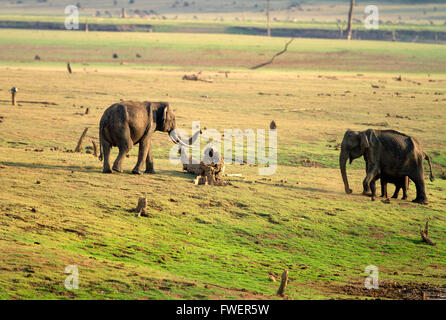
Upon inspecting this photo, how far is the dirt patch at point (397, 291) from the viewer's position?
35.7ft

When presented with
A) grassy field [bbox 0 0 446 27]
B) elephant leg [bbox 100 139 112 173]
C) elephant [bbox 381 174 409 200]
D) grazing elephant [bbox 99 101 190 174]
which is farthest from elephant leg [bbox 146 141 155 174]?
grassy field [bbox 0 0 446 27]

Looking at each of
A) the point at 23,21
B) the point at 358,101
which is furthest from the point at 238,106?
the point at 23,21

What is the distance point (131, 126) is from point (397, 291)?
240 inches

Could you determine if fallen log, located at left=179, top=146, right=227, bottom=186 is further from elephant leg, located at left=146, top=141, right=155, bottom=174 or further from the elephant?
the elephant

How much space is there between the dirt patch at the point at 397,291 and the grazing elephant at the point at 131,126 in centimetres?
550

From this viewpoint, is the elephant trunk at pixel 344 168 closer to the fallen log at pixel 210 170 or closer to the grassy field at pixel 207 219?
the grassy field at pixel 207 219

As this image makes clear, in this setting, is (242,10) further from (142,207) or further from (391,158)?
(142,207)

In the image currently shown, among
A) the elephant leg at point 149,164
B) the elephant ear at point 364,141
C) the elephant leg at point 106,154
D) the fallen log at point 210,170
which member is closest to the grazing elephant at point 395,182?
the elephant ear at point 364,141

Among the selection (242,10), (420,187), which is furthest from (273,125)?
(242,10)

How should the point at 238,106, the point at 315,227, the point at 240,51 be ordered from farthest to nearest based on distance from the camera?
the point at 240,51 → the point at 238,106 → the point at 315,227

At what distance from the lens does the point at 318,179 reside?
1742cm

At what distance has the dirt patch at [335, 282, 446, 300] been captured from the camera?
10.9 metres

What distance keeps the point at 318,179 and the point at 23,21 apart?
64.1 meters

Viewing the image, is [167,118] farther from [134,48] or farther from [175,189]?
[134,48]
